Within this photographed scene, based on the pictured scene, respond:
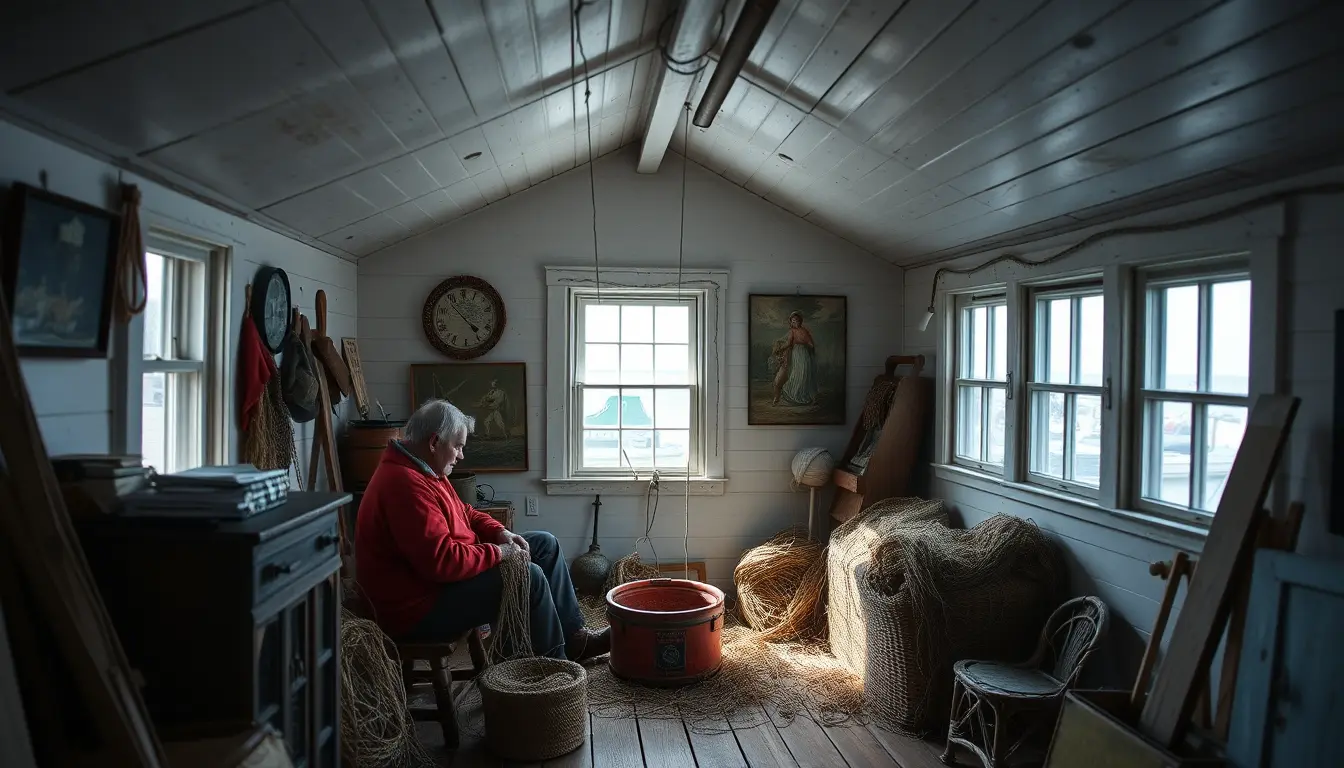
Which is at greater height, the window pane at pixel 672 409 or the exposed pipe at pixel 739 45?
the exposed pipe at pixel 739 45

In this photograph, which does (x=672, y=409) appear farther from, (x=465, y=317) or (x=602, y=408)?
(x=465, y=317)

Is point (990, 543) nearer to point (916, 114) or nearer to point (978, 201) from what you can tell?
point (978, 201)

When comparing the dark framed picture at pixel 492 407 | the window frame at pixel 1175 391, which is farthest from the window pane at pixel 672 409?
the window frame at pixel 1175 391

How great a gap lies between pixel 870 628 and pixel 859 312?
91.1 inches

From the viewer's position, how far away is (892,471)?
5070mm

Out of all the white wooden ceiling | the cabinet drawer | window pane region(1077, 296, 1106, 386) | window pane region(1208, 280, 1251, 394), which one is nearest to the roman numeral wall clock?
the white wooden ceiling

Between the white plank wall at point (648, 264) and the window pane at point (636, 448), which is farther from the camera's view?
the window pane at point (636, 448)

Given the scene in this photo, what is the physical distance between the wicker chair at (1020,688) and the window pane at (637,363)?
8.65ft

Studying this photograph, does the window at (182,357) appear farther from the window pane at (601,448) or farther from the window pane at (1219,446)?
the window pane at (1219,446)

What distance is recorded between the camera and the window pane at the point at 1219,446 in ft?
9.93

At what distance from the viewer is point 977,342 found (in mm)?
4805

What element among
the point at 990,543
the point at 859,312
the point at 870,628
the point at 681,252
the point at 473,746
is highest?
the point at 681,252

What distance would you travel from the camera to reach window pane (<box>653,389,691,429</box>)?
18.1ft

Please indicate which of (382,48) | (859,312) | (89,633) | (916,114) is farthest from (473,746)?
(859,312)
